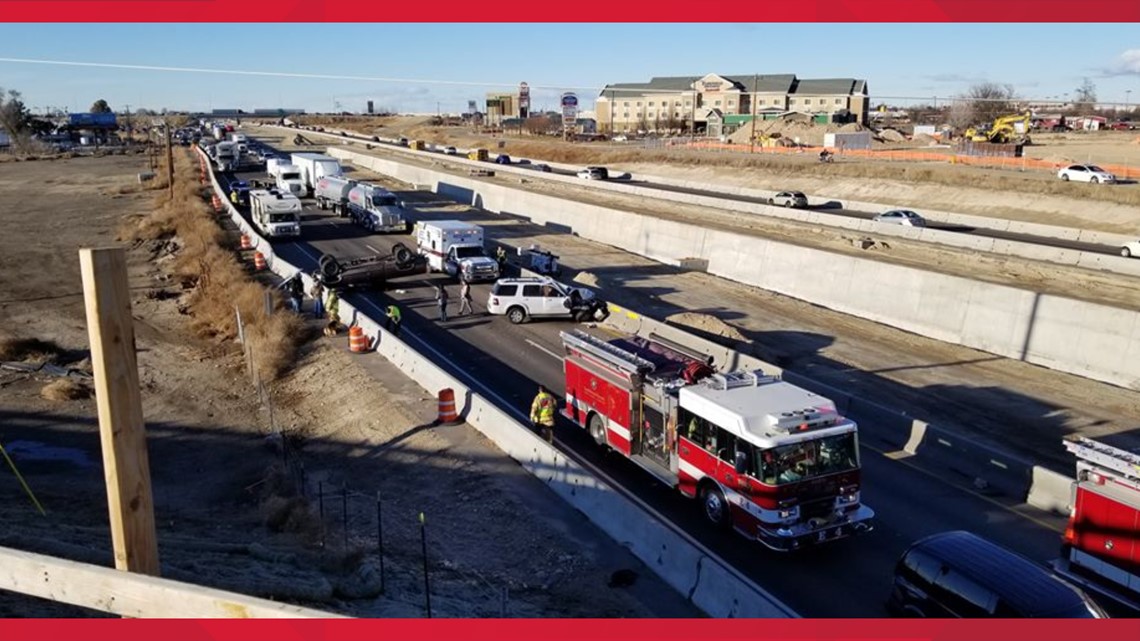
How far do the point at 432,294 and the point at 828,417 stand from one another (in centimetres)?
2441

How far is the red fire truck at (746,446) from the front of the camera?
45.0 feet

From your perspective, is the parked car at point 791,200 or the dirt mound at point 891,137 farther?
the dirt mound at point 891,137

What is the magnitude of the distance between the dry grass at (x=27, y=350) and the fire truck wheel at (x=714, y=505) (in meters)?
23.6

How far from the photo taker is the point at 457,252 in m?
38.3

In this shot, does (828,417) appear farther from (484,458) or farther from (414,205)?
(414,205)

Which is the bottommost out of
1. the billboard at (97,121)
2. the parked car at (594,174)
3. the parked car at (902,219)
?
the parked car at (902,219)

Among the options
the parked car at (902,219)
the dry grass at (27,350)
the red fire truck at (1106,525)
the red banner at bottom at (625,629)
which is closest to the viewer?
the red banner at bottom at (625,629)

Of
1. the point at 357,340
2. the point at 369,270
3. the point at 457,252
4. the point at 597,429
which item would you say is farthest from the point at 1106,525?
the point at 457,252

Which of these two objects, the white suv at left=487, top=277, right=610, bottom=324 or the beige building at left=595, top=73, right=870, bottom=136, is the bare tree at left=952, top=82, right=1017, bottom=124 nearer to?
the beige building at left=595, top=73, right=870, bottom=136

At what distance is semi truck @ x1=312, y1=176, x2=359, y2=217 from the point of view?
5766cm

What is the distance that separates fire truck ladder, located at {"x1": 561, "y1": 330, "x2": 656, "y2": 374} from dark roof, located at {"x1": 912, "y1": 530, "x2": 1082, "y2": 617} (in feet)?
21.1

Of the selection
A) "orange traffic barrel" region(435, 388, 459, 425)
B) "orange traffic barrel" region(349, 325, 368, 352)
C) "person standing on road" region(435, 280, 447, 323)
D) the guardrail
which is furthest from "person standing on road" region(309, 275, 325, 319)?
the guardrail

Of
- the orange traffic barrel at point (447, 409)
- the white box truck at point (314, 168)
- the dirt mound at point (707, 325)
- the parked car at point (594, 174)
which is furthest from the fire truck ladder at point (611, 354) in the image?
the parked car at point (594, 174)

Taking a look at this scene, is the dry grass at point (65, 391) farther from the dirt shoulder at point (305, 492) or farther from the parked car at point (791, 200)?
the parked car at point (791, 200)
